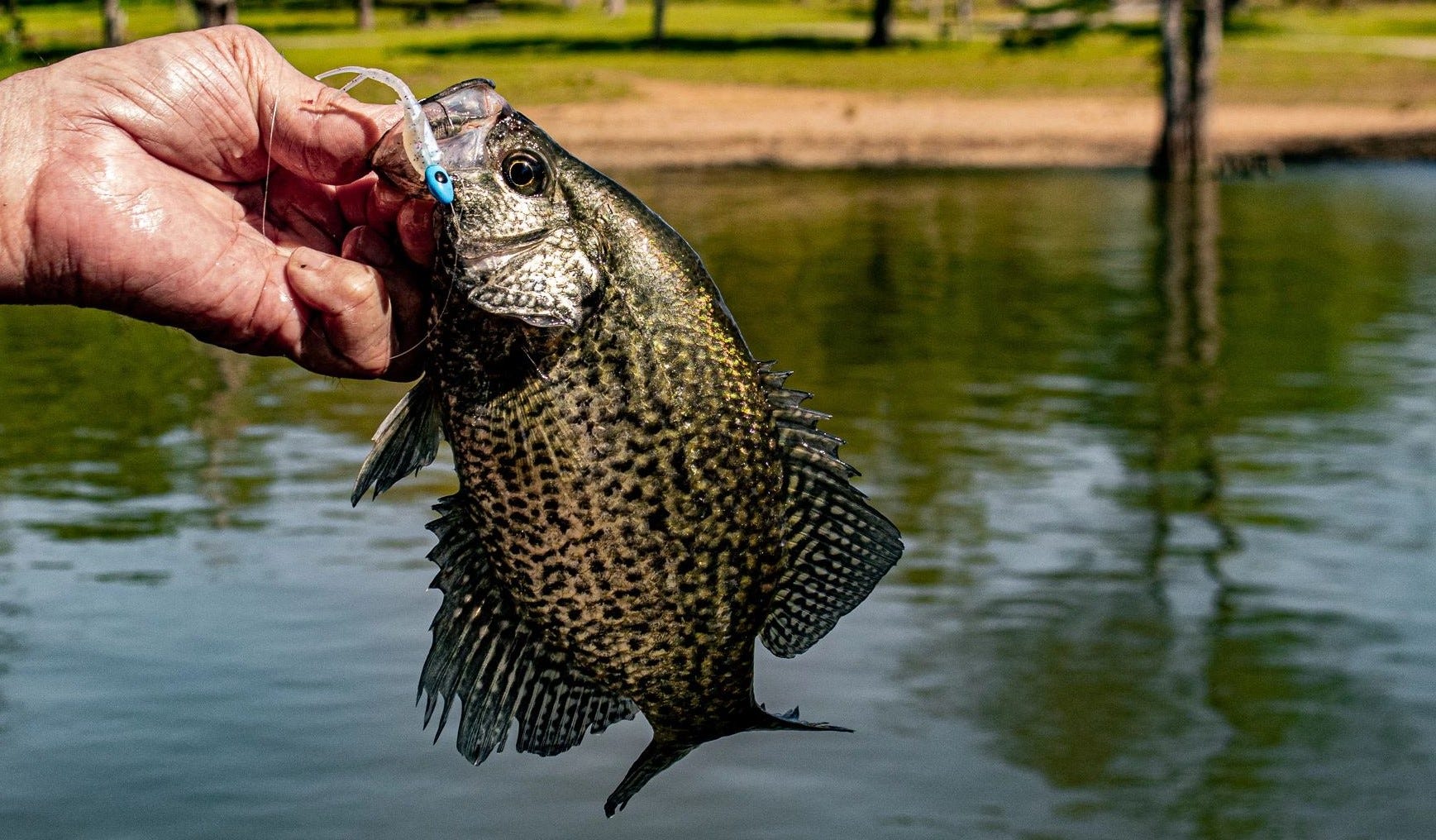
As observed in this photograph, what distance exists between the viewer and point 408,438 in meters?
4.29

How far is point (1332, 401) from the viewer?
61.0ft

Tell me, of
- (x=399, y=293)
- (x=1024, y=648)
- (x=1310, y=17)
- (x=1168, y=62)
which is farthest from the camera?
(x=1310, y=17)

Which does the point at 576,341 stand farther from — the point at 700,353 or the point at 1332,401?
the point at 1332,401

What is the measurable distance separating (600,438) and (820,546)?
1.91 feet

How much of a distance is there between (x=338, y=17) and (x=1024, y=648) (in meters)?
66.7

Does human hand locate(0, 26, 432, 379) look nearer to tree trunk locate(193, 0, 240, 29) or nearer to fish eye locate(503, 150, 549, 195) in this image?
fish eye locate(503, 150, 549, 195)

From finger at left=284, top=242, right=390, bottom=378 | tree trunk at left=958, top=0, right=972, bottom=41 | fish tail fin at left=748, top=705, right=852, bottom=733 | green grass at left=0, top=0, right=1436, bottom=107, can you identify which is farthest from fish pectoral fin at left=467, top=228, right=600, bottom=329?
tree trunk at left=958, top=0, right=972, bottom=41

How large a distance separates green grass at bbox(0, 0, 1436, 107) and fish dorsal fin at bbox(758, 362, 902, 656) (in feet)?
116

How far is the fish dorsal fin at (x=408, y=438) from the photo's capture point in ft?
14.0

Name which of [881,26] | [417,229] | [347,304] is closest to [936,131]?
[881,26]

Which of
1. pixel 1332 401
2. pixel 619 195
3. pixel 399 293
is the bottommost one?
pixel 1332 401

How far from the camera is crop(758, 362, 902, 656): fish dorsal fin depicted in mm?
4336

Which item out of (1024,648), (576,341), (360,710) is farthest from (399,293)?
(1024,648)

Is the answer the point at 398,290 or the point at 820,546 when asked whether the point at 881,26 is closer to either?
the point at 398,290
